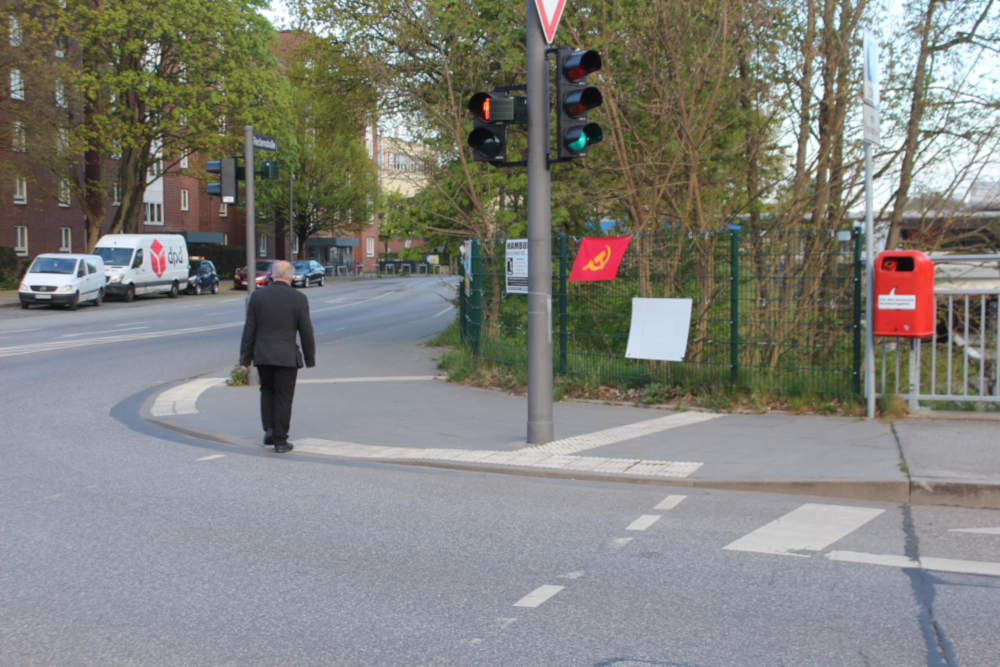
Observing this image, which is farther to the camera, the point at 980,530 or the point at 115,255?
the point at 115,255

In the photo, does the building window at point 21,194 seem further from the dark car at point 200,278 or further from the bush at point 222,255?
the bush at point 222,255

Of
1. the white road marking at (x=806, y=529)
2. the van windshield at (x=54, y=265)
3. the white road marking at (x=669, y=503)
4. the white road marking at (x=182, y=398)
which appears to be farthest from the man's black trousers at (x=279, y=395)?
the van windshield at (x=54, y=265)

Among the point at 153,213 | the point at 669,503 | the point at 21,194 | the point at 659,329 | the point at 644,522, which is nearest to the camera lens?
the point at 644,522

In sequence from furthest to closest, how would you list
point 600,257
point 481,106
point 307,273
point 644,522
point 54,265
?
point 307,273 → point 54,265 → point 600,257 → point 481,106 → point 644,522

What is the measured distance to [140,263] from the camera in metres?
35.2

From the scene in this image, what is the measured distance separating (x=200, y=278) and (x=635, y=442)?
3683 cm

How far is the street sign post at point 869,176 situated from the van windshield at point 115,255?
31.6 metres

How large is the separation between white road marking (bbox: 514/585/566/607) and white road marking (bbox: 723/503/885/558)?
1.28 m

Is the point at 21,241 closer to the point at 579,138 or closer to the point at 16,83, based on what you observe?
the point at 16,83

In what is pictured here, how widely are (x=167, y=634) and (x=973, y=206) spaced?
1027 centimetres

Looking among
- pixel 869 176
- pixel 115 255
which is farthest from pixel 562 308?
pixel 115 255

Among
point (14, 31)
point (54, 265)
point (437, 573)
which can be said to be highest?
point (14, 31)

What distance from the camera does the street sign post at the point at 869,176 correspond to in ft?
27.2

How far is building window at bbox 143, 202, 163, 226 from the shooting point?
176 ft
